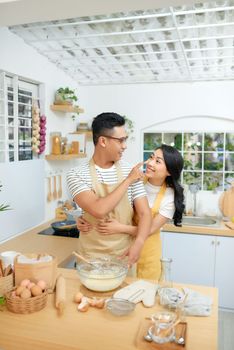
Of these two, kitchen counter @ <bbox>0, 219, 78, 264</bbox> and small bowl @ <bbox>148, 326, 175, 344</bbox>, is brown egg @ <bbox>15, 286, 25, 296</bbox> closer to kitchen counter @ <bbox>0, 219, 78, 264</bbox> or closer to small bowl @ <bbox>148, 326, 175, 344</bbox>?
small bowl @ <bbox>148, 326, 175, 344</bbox>

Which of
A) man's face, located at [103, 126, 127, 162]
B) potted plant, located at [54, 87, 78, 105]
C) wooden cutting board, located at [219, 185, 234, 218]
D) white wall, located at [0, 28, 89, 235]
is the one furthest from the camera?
wooden cutting board, located at [219, 185, 234, 218]

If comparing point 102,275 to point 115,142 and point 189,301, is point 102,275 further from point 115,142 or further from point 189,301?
point 115,142

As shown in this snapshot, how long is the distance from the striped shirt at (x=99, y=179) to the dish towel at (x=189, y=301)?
1.76 feet

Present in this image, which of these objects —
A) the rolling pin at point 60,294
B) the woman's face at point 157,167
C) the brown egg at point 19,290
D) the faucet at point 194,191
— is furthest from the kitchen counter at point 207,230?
the brown egg at point 19,290

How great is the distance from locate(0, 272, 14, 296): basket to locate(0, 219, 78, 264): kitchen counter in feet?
2.74

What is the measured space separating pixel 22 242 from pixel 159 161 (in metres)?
1.41

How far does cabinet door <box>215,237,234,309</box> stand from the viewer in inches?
131

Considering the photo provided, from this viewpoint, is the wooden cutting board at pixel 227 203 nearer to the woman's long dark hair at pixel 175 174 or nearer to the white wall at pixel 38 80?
the white wall at pixel 38 80

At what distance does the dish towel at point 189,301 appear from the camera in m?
1.40

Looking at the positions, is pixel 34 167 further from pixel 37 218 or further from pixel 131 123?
pixel 131 123

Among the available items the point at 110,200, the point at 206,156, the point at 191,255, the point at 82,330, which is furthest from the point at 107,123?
the point at 206,156

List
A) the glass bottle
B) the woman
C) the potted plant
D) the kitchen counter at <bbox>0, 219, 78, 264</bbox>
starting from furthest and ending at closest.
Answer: the potted plant, the kitchen counter at <bbox>0, 219, 78, 264</bbox>, the woman, the glass bottle

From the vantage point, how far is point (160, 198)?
6.61 feet

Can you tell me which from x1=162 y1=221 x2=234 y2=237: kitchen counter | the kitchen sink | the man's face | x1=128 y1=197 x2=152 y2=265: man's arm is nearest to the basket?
x1=128 y1=197 x2=152 y2=265: man's arm
